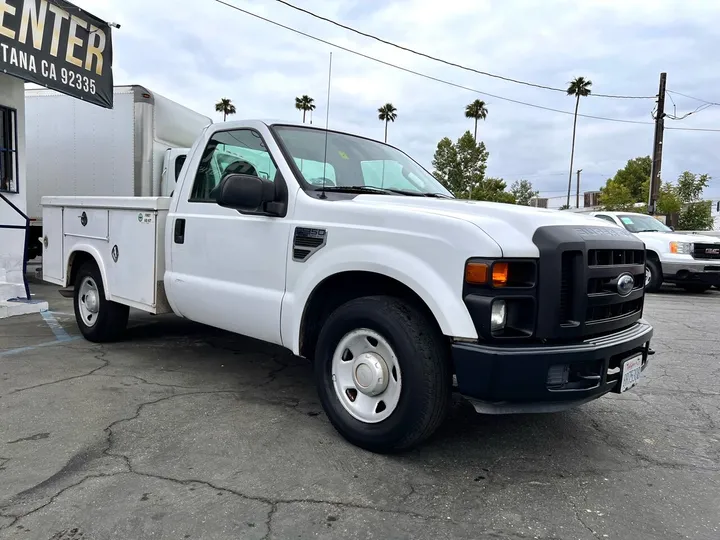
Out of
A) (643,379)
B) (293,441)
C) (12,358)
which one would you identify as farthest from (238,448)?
(643,379)

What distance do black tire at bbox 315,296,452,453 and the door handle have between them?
182 cm

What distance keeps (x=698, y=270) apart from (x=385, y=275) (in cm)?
1037

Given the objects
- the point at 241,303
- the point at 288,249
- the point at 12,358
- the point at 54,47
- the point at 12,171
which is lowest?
the point at 12,358

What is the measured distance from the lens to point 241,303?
3.99 m

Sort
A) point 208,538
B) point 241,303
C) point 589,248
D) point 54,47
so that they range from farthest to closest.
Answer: point 54,47 < point 241,303 < point 589,248 < point 208,538

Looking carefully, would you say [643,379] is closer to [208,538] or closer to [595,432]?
[595,432]

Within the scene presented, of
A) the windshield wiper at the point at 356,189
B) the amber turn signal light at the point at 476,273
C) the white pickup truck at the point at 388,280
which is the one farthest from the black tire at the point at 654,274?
the amber turn signal light at the point at 476,273

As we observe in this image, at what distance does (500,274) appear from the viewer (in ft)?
9.10

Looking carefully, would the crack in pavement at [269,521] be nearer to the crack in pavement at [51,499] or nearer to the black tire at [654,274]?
the crack in pavement at [51,499]

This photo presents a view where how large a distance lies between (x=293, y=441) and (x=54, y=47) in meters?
6.81

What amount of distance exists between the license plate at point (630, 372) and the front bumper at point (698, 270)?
916cm

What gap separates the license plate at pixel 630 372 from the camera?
3140 mm

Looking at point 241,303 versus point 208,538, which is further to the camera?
point 241,303

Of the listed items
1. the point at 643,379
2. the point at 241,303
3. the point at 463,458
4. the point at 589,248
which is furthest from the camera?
the point at 643,379
